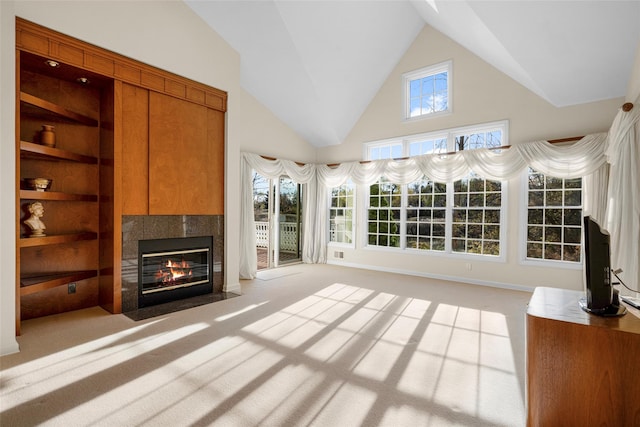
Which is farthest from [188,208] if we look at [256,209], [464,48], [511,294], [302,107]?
[464,48]

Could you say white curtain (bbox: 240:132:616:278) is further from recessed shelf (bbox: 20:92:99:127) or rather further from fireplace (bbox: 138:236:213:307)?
recessed shelf (bbox: 20:92:99:127)

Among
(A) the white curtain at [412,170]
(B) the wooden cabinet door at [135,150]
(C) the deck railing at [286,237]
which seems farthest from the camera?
(C) the deck railing at [286,237]

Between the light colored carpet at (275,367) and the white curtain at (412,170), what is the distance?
2.01 meters

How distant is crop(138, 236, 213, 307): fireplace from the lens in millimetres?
3902

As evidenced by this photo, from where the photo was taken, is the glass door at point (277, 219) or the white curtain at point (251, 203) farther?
the glass door at point (277, 219)

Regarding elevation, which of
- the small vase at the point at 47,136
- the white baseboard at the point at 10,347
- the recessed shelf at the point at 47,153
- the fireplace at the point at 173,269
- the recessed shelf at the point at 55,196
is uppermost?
the small vase at the point at 47,136

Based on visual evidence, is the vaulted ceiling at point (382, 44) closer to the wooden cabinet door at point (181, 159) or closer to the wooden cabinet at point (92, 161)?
the wooden cabinet door at point (181, 159)

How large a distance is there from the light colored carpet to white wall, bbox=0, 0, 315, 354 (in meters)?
0.80

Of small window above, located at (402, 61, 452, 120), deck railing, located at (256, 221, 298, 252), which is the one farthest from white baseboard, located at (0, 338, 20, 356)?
small window above, located at (402, 61, 452, 120)

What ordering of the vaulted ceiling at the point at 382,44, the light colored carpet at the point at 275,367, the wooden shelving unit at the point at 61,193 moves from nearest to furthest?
the light colored carpet at the point at 275,367 < the wooden shelving unit at the point at 61,193 < the vaulted ceiling at the point at 382,44

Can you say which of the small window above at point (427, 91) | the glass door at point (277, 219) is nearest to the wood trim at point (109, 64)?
the glass door at point (277, 219)

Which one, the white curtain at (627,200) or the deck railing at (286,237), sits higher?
the white curtain at (627,200)

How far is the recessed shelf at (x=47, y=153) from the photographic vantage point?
3059 millimetres

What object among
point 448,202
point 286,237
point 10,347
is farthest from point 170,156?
point 448,202
